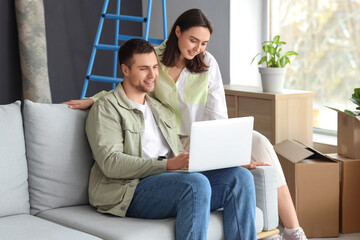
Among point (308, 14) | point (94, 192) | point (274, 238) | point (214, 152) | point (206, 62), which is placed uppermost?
point (308, 14)

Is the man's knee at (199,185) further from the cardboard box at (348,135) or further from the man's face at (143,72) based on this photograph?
the cardboard box at (348,135)

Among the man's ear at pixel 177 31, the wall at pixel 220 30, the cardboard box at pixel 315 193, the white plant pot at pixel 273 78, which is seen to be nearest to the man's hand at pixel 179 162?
the man's ear at pixel 177 31

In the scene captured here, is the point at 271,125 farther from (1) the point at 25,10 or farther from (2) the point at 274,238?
(1) the point at 25,10

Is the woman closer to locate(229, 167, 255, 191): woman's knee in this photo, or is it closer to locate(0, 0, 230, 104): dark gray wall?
locate(229, 167, 255, 191): woman's knee

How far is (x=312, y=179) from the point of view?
3.17 metres

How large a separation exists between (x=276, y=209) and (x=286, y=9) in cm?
211

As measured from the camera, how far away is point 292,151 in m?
3.27

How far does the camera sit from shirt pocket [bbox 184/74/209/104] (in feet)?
9.16

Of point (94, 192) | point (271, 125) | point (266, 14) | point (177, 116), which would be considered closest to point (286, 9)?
point (266, 14)

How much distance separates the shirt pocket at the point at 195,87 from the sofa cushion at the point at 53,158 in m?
0.63

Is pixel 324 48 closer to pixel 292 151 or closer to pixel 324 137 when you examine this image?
pixel 324 137

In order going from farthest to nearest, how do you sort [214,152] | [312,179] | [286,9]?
[286,9] → [312,179] → [214,152]

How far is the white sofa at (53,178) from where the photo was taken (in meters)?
2.21

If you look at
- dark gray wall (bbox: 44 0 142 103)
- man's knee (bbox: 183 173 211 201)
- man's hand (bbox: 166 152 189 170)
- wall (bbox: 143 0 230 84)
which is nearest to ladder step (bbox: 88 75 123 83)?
dark gray wall (bbox: 44 0 142 103)
